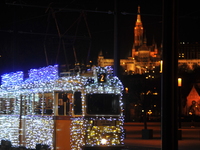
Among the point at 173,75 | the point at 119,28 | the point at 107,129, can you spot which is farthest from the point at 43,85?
the point at 173,75

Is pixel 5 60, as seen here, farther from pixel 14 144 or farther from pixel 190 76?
pixel 190 76

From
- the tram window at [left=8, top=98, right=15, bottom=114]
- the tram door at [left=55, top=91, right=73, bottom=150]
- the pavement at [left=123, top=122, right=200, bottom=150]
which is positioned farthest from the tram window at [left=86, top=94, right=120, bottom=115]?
the pavement at [left=123, top=122, right=200, bottom=150]

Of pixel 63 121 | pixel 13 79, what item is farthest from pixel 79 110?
pixel 13 79

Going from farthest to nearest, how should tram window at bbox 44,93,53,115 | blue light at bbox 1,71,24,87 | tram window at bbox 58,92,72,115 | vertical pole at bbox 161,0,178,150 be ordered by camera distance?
blue light at bbox 1,71,24,87 < tram window at bbox 44,93,53,115 < tram window at bbox 58,92,72,115 < vertical pole at bbox 161,0,178,150

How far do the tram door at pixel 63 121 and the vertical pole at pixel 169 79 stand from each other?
749 centimetres

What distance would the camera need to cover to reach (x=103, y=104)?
52.9 feet

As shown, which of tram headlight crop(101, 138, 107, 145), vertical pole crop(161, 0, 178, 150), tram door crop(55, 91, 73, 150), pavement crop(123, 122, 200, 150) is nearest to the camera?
vertical pole crop(161, 0, 178, 150)

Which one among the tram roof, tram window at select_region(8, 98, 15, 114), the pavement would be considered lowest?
the pavement

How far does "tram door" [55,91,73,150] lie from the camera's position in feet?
52.9

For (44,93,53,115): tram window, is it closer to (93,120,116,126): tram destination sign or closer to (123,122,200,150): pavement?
(93,120,116,126): tram destination sign

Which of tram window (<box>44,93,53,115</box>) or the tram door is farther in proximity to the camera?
tram window (<box>44,93,53,115</box>)

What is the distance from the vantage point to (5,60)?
40.0 metres

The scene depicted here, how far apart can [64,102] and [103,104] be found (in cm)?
132

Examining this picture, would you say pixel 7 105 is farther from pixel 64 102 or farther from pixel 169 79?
pixel 169 79
